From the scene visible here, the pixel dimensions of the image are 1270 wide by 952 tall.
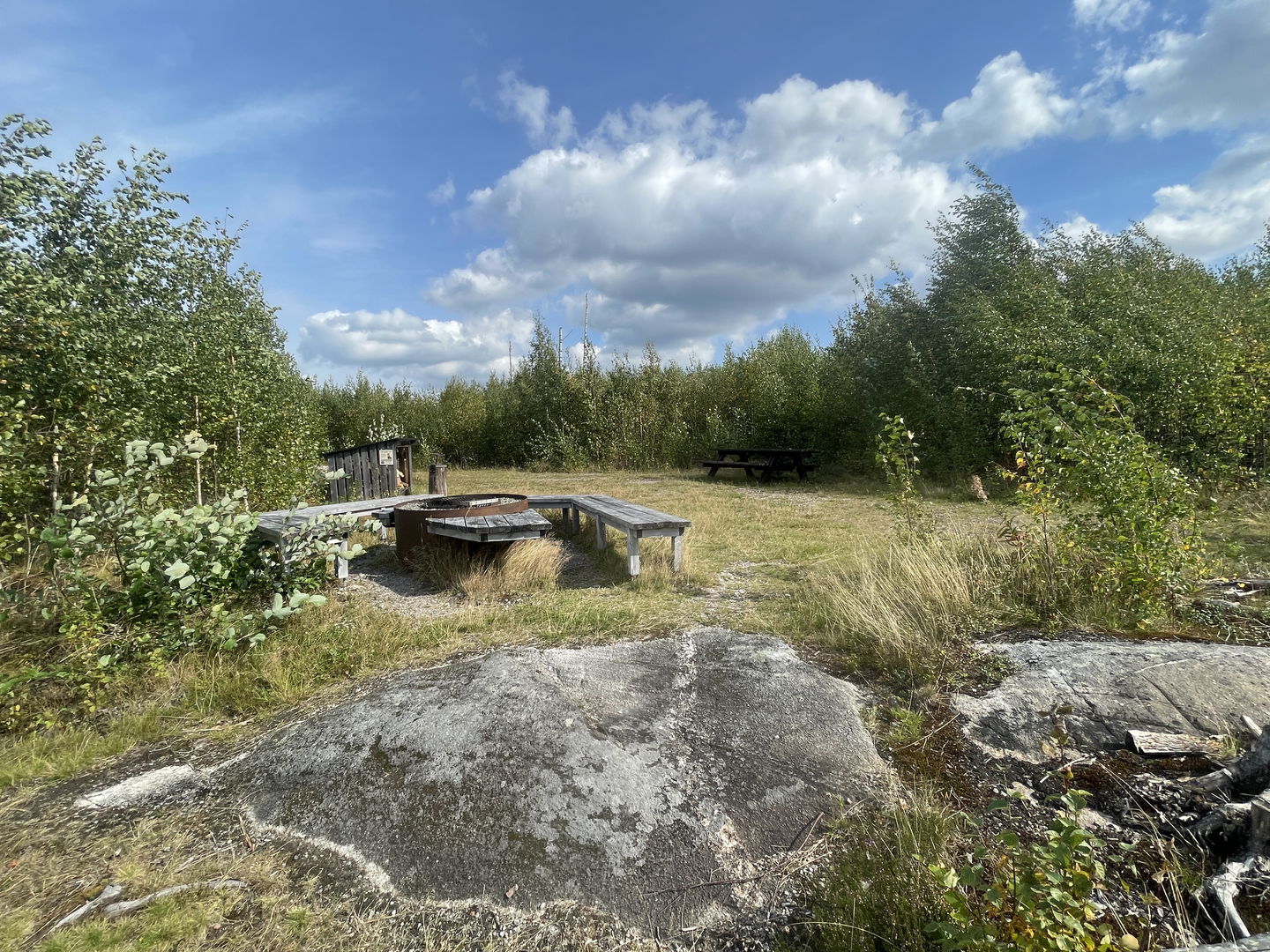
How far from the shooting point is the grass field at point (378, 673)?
1.69 m

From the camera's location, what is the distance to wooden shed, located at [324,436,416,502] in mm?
9438

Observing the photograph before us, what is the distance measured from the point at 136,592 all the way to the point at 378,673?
122 cm

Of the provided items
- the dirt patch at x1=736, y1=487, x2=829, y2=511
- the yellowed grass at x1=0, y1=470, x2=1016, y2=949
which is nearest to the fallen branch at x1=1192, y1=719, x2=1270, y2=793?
the yellowed grass at x1=0, y1=470, x2=1016, y2=949

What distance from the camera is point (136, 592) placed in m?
3.04

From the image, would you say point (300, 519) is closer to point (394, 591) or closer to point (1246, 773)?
point (394, 591)

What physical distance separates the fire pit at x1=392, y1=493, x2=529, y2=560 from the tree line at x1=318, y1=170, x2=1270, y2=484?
384 cm

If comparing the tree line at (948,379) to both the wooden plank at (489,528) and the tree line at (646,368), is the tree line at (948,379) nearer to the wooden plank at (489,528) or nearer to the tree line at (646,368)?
the tree line at (646,368)

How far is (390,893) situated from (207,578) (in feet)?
→ 7.40

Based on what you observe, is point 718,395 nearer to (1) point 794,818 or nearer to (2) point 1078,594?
(2) point 1078,594

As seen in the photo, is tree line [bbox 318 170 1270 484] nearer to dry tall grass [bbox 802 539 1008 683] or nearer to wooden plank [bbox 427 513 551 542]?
dry tall grass [bbox 802 539 1008 683]

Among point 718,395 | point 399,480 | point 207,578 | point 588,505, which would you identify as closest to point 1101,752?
point 207,578

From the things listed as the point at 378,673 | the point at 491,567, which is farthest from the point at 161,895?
the point at 491,567

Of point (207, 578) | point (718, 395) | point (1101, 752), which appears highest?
point (718, 395)

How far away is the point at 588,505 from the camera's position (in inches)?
239
